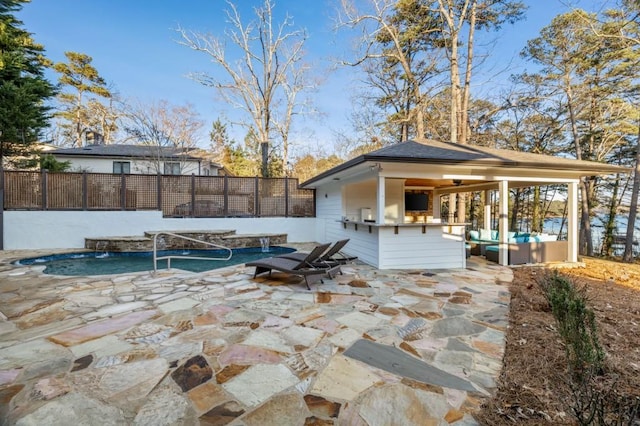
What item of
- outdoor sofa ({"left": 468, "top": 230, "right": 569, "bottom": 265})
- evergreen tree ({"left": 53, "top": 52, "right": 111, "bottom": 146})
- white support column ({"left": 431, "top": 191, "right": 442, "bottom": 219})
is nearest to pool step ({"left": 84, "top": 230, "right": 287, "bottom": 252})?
white support column ({"left": 431, "top": 191, "right": 442, "bottom": 219})

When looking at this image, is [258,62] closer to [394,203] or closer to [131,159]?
[131,159]

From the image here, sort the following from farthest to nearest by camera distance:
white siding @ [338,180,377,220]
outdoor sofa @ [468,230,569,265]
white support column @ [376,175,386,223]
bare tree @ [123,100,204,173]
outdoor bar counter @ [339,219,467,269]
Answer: bare tree @ [123,100,204,173], white siding @ [338,180,377,220], outdoor sofa @ [468,230,569,265], outdoor bar counter @ [339,219,467,269], white support column @ [376,175,386,223]

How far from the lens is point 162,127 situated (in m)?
17.3

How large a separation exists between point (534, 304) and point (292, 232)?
9278 mm

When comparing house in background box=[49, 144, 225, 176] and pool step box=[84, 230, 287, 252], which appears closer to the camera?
pool step box=[84, 230, 287, 252]

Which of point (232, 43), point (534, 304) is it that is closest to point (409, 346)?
point (534, 304)

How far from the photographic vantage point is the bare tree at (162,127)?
17047 millimetres

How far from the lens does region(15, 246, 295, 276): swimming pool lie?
738cm

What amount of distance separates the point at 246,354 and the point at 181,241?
9.21 meters

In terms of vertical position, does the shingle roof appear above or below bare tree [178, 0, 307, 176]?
below

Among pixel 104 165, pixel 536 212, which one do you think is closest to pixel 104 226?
pixel 104 165

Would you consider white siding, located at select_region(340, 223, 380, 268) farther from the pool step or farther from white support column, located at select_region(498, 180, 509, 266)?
the pool step

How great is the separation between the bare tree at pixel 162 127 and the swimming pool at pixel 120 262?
8.35 metres

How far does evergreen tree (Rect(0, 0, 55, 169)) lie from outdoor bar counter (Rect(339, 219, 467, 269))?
1422 cm
